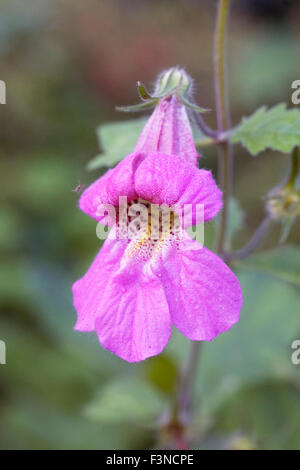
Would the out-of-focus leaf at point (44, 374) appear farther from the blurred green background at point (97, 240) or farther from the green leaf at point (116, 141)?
the green leaf at point (116, 141)

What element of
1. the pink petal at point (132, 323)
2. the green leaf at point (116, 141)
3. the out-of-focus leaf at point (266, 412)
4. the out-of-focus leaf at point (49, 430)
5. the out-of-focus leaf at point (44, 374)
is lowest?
the out-of-focus leaf at point (49, 430)

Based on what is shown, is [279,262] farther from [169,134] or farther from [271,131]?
[169,134]

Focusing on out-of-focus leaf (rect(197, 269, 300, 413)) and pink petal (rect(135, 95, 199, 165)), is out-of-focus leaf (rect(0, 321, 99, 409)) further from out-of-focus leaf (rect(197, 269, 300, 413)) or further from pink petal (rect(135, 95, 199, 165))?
pink petal (rect(135, 95, 199, 165))

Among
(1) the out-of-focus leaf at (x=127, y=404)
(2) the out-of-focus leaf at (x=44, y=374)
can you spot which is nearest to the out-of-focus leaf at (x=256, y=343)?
(1) the out-of-focus leaf at (x=127, y=404)

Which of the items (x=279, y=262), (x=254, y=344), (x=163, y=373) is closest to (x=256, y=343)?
(x=254, y=344)

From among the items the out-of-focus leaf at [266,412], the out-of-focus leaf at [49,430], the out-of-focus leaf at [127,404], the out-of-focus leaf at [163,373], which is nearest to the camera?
the out-of-focus leaf at [127,404]

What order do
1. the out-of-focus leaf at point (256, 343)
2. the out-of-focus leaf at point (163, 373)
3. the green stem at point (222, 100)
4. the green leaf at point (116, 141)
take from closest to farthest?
the green stem at point (222, 100)
the green leaf at point (116, 141)
the out-of-focus leaf at point (256, 343)
the out-of-focus leaf at point (163, 373)

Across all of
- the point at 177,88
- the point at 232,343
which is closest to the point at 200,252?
the point at 177,88
